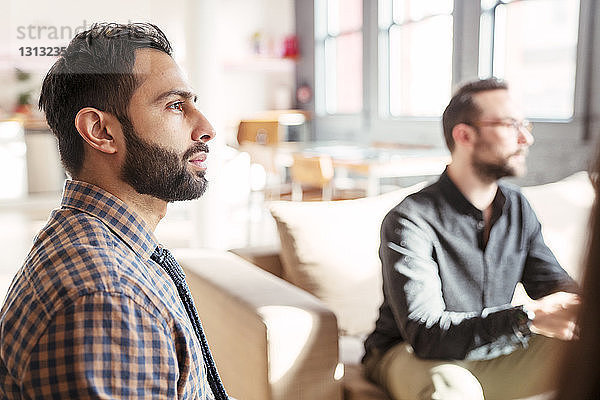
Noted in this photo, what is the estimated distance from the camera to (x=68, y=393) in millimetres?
641

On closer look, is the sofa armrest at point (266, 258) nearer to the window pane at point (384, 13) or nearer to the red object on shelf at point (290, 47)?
the window pane at point (384, 13)

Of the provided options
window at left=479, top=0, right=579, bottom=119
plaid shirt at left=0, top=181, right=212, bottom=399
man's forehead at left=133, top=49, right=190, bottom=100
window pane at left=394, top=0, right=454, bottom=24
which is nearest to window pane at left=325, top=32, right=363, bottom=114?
window pane at left=394, top=0, right=454, bottom=24

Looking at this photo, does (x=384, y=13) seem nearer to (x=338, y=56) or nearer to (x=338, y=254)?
(x=338, y=56)

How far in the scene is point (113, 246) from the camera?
0.76 meters

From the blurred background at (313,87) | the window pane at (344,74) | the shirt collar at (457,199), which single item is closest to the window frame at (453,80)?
the blurred background at (313,87)

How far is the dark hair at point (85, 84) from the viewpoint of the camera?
33.0 inches

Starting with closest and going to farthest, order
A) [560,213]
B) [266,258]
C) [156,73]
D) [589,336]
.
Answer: [589,336], [156,73], [266,258], [560,213]

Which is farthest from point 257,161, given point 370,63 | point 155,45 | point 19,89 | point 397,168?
point 155,45

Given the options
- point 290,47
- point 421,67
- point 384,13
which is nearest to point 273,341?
point 421,67

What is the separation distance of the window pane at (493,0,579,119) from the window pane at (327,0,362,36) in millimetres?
1536

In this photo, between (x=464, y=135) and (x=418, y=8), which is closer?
(x=464, y=135)

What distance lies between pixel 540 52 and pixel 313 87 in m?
2.43

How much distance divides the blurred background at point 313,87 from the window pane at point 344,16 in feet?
0.05

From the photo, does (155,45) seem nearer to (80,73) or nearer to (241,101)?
(80,73)
